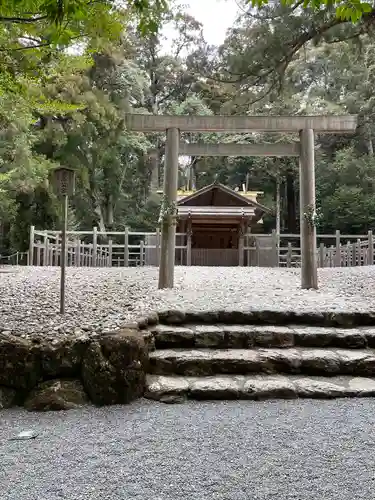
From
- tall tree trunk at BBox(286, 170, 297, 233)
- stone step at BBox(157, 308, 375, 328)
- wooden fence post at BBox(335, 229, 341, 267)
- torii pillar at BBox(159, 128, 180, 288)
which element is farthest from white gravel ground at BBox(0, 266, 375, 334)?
tall tree trunk at BBox(286, 170, 297, 233)

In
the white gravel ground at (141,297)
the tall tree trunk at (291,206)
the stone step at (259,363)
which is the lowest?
the stone step at (259,363)

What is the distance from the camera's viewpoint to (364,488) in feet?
5.91

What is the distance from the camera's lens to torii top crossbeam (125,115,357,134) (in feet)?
20.0

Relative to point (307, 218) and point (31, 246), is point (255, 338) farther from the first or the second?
point (31, 246)

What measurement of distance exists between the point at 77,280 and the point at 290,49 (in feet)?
16.3

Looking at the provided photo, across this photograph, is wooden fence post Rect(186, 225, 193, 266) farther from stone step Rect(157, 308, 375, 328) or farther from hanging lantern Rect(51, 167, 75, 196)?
stone step Rect(157, 308, 375, 328)

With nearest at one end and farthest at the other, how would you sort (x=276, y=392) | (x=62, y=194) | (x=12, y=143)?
(x=276, y=392) < (x=62, y=194) < (x=12, y=143)

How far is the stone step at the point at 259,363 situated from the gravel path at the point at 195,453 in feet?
1.54

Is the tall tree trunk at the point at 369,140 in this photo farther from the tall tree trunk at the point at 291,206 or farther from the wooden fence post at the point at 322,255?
the wooden fence post at the point at 322,255

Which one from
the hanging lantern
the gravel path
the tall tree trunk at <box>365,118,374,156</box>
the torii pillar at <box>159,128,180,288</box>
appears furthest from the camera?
the tall tree trunk at <box>365,118,374,156</box>

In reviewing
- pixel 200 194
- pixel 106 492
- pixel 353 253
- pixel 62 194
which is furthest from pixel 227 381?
pixel 200 194

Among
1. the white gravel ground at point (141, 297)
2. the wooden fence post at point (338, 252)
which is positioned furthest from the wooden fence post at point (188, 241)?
the white gravel ground at point (141, 297)

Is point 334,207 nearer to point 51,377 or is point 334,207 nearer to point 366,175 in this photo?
point 366,175

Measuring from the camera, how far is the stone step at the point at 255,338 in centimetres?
377
